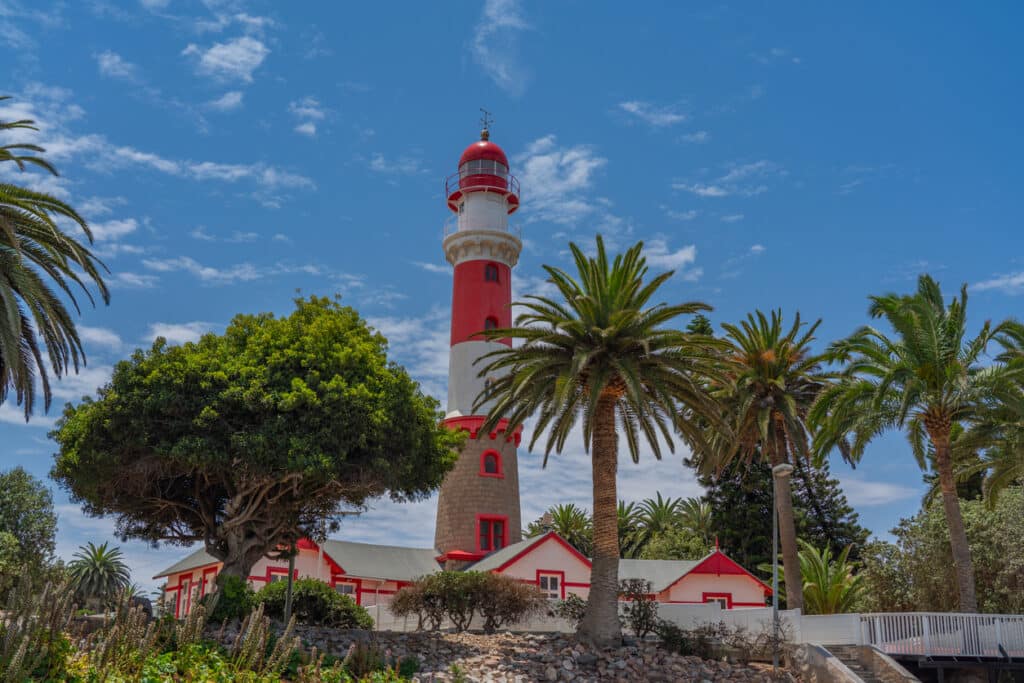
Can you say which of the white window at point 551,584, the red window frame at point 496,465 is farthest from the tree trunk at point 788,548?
the red window frame at point 496,465

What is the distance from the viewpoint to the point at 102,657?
12641 mm

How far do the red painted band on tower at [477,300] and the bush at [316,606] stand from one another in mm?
15205

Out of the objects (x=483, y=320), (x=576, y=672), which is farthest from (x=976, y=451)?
(x=483, y=320)

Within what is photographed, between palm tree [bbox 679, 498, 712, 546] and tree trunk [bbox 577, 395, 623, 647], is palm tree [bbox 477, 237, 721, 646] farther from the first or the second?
palm tree [bbox 679, 498, 712, 546]

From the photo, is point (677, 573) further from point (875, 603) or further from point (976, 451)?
point (976, 451)

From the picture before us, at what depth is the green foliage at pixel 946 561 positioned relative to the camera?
34.0 meters

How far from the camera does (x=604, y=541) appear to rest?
27.7m

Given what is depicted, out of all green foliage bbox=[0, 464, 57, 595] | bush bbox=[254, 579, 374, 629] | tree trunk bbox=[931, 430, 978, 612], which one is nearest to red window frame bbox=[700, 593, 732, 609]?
tree trunk bbox=[931, 430, 978, 612]

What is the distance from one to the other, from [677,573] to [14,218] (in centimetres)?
3410

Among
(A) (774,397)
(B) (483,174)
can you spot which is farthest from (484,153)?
(A) (774,397)

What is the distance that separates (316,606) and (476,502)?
468 inches

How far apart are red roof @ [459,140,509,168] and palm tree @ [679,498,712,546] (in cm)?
3094

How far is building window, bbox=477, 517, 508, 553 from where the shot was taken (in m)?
44.5

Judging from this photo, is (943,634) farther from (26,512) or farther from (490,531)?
(26,512)
